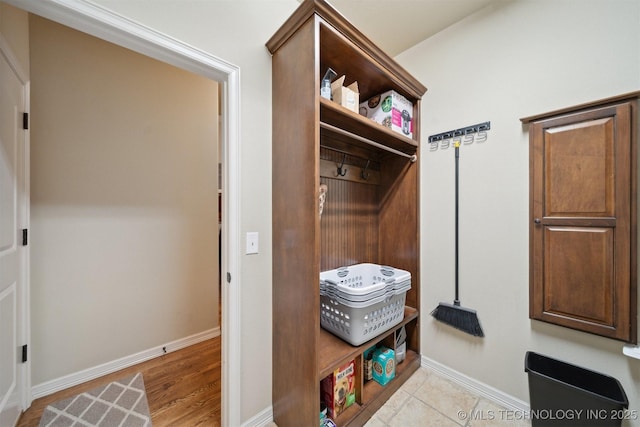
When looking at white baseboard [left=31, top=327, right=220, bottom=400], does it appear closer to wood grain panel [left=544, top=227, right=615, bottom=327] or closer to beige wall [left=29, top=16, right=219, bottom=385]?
beige wall [left=29, top=16, right=219, bottom=385]

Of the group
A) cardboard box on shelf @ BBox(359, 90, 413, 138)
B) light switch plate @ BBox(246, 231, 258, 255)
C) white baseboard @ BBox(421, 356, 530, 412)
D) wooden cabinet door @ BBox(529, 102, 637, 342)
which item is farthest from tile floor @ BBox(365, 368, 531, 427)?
cardboard box on shelf @ BBox(359, 90, 413, 138)

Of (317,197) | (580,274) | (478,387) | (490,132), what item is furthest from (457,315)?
(317,197)

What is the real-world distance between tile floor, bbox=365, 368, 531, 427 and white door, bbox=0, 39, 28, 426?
2065 millimetres

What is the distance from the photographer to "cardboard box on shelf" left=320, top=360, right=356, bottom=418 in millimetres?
1384

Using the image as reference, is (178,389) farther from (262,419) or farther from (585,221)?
(585,221)

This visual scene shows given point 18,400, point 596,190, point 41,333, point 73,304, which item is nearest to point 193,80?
point 73,304

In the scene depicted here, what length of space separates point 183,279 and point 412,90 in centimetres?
257

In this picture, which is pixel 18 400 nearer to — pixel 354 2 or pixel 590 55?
pixel 354 2

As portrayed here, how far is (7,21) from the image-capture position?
4.12ft

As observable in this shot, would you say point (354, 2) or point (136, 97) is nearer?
point (354, 2)

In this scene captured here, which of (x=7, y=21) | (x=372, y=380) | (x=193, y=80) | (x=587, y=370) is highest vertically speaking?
(x=193, y=80)

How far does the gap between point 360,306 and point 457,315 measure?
3.00ft

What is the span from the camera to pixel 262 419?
1.44m

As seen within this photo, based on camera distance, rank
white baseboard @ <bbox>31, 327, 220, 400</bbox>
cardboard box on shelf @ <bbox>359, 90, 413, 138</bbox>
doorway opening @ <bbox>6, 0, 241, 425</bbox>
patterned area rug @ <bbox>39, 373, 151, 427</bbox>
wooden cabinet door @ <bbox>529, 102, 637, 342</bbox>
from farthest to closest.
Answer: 1. cardboard box on shelf @ <bbox>359, 90, 413, 138</bbox>
2. white baseboard @ <bbox>31, 327, 220, 400</bbox>
3. patterned area rug @ <bbox>39, 373, 151, 427</bbox>
4. doorway opening @ <bbox>6, 0, 241, 425</bbox>
5. wooden cabinet door @ <bbox>529, 102, 637, 342</bbox>
